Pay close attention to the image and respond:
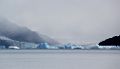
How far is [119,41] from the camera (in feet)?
264
